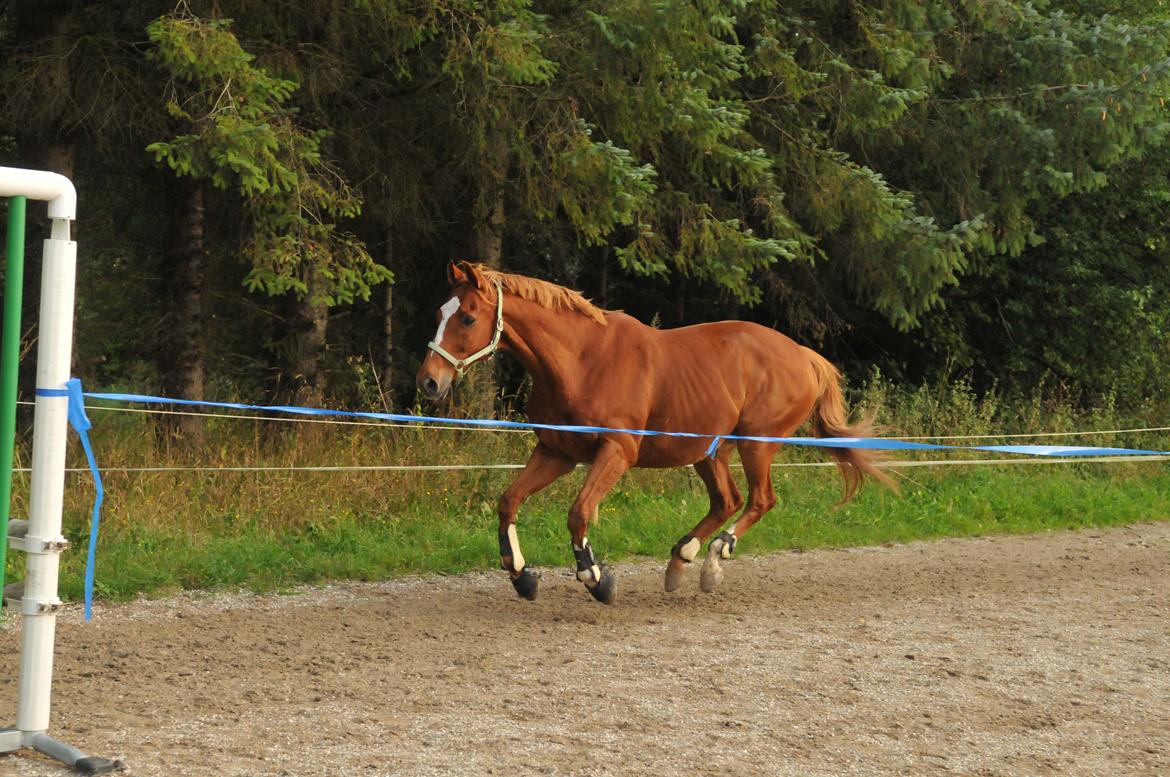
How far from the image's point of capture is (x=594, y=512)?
26.5 ft

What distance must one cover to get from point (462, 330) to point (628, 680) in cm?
237

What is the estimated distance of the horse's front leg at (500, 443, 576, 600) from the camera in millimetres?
7781

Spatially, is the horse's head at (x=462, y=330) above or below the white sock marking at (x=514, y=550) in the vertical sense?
above

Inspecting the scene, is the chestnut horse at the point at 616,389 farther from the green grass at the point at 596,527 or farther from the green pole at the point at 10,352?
the green pole at the point at 10,352

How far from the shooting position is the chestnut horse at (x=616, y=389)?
7.76 metres

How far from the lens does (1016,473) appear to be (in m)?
14.2

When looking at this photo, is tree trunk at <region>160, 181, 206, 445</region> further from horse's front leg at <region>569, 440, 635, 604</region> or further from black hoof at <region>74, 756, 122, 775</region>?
black hoof at <region>74, 756, 122, 775</region>

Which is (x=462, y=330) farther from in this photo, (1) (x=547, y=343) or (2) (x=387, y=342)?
(2) (x=387, y=342)

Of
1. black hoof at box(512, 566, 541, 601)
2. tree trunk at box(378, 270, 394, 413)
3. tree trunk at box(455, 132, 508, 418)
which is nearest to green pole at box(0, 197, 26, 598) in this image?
black hoof at box(512, 566, 541, 601)

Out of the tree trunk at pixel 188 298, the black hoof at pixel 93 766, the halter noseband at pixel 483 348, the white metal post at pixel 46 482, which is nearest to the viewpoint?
the black hoof at pixel 93 766

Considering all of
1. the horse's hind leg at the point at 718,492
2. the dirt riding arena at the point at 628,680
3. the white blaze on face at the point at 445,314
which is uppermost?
the white blaze on face at the point at 445,314

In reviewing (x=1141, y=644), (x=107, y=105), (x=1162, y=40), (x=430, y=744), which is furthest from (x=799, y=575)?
(x=1162, y=40)

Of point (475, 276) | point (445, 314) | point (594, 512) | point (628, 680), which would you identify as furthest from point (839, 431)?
point (628, 680)

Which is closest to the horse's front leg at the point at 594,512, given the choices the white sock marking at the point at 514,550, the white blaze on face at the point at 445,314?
the white sock marking at the point at 514,550
